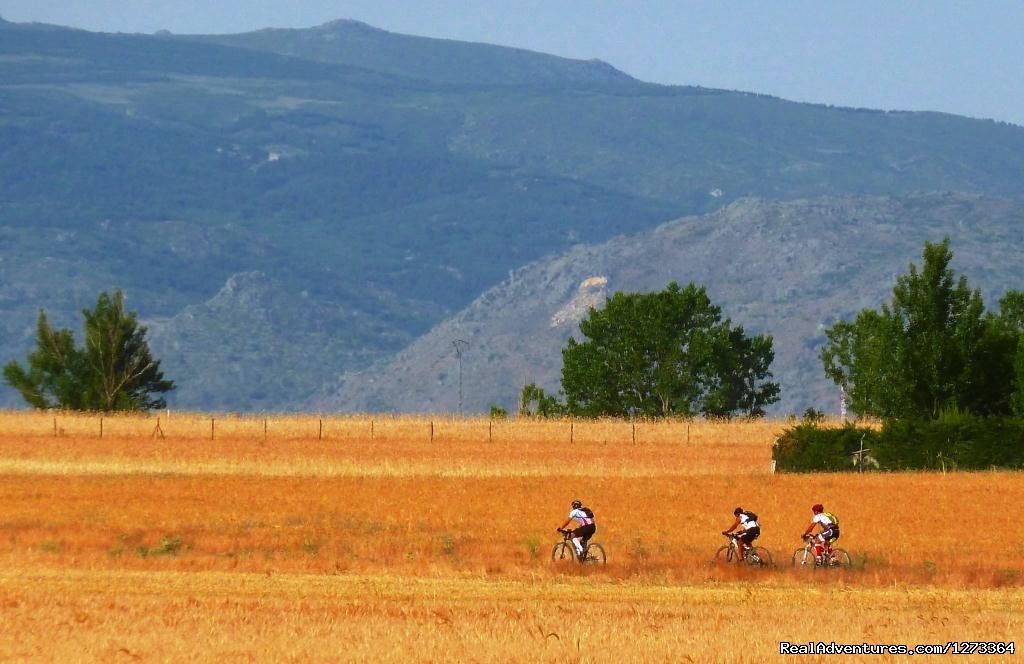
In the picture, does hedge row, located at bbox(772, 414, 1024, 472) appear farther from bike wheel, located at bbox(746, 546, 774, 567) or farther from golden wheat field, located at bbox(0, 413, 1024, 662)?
bike wheel, located at bbox(746, 546, 774, 567)

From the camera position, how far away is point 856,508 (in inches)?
2117

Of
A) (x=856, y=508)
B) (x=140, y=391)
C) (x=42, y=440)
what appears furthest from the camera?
(x=140, y=391)

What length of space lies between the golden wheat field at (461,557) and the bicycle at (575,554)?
35cm

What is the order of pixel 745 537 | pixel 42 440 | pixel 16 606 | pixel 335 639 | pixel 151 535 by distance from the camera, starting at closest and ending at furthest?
pixel 335 639 < pixel 16 606 < pixel 745 537 < pixel 151 535 < pixel 42 440

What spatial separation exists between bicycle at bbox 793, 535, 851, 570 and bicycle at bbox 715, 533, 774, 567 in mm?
650

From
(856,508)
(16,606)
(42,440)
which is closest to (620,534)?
(856,508)

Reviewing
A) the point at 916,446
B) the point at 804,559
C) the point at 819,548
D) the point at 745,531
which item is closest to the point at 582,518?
the point at 745,531

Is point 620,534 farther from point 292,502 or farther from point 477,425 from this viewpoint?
point 477,425

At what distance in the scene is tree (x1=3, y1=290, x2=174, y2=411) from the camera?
11331 centimetres

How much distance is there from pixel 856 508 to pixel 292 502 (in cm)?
1650

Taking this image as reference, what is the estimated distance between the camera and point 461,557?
42844 millimetres

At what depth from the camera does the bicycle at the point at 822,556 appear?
4072 centimetres

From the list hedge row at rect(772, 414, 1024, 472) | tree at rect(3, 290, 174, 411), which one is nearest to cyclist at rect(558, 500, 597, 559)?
hedge row at rect(772, 414, 1024, 472)

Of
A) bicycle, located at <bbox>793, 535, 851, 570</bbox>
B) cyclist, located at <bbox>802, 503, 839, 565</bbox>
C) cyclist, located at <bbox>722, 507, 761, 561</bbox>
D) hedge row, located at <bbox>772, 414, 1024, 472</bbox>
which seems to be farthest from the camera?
hedge row, located at <bbox>772, 414, 1024, 472</bbox>
